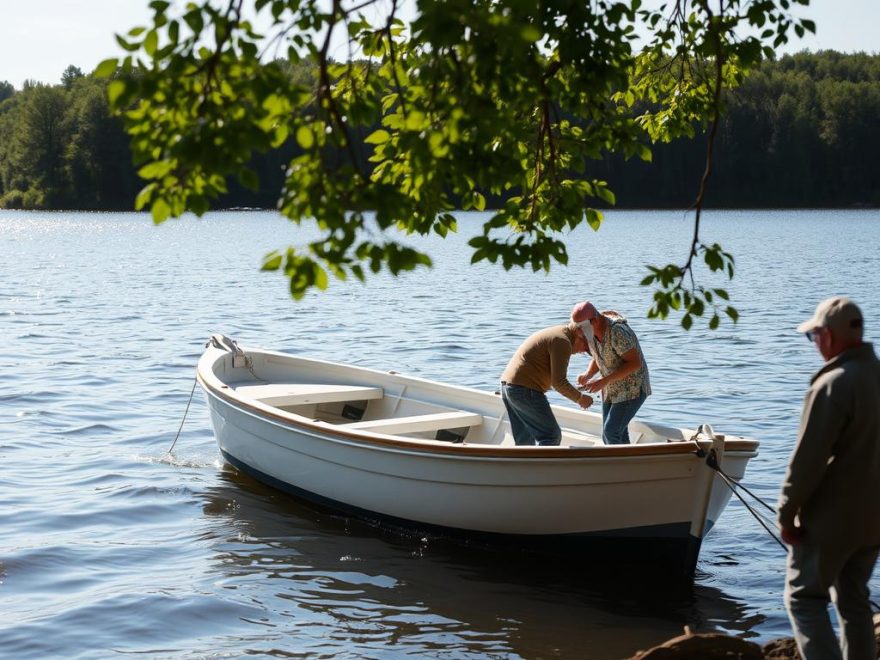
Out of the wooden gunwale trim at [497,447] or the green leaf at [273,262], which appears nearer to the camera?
the green leaf at [273,262]

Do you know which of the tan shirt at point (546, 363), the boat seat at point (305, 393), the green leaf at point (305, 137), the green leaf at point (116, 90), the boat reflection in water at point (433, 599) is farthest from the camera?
the boat seat at point (305, 393)

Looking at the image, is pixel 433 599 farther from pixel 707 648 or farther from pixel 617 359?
pixel 707 648

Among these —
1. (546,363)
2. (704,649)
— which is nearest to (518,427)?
(546,363)

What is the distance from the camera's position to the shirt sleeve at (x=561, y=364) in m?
8.77

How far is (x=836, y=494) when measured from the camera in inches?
191

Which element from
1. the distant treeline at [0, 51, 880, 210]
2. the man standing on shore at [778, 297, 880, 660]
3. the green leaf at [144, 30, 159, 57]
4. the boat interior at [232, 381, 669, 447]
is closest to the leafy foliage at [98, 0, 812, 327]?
the green leaf at [144, 30, 159, 57]

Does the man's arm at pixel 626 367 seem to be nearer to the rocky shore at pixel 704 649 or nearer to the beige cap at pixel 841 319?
the rocky shore at pixel 704 649

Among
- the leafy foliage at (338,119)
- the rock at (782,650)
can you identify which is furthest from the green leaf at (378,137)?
the rock at (782,650)

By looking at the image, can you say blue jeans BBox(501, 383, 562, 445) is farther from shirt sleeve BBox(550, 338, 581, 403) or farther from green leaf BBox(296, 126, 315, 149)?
green leaf BBox(296, 126, 315, 149)

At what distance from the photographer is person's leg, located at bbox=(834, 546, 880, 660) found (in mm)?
4969

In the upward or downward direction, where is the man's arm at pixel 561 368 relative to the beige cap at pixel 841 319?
downward

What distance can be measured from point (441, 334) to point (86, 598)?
1629 centimetres

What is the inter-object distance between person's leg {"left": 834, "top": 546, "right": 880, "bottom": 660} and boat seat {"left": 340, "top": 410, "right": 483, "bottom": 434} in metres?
5.40

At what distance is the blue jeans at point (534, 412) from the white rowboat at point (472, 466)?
0.76 feet
